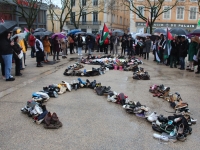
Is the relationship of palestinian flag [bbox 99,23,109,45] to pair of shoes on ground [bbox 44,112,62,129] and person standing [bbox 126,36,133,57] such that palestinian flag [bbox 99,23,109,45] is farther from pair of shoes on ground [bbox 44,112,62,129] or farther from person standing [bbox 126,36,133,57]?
pair of shoes on ground [bbox 44,112,62,129]

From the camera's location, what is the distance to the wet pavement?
4.44 metres

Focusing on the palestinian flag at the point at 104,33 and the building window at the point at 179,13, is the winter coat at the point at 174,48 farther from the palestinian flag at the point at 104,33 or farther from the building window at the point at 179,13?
the building window at the point at 179,13

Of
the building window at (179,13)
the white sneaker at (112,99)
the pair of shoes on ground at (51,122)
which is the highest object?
the building window at (179,13)

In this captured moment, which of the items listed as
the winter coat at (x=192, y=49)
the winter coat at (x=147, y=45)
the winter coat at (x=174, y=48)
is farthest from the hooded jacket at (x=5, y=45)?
the winter coat at (x=147, y=45)

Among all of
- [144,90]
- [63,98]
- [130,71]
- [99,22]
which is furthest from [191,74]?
[99,22]

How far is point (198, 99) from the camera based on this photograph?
7.48 meters

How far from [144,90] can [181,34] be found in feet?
24.6

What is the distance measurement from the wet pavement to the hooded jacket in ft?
3.74

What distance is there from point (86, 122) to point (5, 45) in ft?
17.3

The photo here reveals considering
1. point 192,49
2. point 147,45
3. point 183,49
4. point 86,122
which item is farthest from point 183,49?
point 86,122

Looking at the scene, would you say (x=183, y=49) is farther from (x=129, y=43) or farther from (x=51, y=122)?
(x=51, y=122)

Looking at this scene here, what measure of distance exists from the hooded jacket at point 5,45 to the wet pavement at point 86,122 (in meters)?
1.14

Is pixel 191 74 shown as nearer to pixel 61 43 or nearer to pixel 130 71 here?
pixel 130 71

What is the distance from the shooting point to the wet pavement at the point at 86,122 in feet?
14.6
